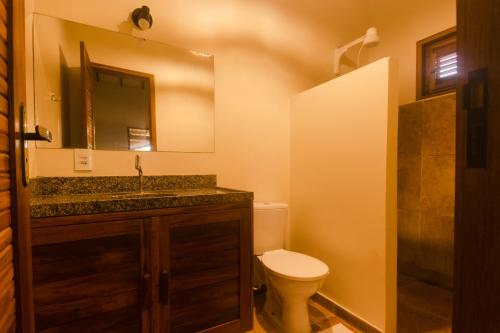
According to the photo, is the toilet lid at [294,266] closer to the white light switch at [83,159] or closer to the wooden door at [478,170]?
the wooden door at [478,170]

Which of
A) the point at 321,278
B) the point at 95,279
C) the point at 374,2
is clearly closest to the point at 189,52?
the point at 95,279

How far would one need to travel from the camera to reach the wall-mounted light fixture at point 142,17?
1.64m

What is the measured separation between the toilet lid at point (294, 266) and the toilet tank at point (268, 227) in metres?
0.08

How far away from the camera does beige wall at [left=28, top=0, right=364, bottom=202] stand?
5.46ft

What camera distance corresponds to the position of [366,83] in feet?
5.21

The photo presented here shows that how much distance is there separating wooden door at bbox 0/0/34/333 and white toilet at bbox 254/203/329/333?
1243 millimetres

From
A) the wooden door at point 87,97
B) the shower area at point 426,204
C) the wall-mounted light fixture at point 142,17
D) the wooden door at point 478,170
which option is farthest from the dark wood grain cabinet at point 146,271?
the shower area at point 426,204

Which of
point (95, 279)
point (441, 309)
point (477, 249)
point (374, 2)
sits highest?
point (374, 2)

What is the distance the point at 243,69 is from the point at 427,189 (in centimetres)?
194

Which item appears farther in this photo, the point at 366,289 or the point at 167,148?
the point at 167,148

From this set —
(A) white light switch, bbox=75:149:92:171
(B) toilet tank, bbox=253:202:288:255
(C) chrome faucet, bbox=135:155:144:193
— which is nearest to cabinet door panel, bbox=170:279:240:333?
(B) toilet tank, bbox=253:202:288:255

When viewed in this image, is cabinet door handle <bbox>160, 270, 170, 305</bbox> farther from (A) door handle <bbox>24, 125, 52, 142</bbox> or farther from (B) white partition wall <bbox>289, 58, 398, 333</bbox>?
(B) white partition wall <bbox>289, 58, 398, 333</bbox>

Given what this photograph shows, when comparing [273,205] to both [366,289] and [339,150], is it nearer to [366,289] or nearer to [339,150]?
[339,150]

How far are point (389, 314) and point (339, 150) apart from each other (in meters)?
1.06
